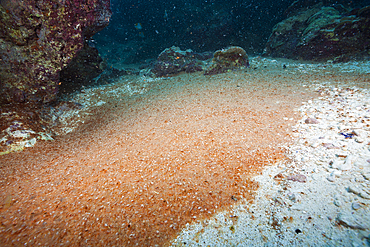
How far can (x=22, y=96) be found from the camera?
379 cm

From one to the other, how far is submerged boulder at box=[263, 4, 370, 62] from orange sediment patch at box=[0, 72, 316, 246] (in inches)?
230

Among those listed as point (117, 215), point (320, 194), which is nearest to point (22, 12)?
point (117, 215)

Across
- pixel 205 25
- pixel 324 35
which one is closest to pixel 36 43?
pixel 324 35

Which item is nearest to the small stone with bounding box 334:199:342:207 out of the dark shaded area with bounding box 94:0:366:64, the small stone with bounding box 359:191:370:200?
the small stone with bounding box 359:191:370:200

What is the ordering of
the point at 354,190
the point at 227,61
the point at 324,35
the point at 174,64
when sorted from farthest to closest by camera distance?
the point at 174,64 → the point at 324,35 → the point at 227,61 → the point at 354,190

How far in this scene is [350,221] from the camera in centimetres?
122

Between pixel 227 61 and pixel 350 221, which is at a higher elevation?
pixel 227 61

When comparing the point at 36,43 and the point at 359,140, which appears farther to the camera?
the point at 36,43

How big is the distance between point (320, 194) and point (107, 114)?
479cm

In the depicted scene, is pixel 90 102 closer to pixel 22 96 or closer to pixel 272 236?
pixel 22 96

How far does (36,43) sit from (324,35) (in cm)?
1144

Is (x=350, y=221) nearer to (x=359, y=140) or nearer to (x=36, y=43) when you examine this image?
(x=359, y=140)

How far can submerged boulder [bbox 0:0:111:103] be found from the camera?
11.1ft

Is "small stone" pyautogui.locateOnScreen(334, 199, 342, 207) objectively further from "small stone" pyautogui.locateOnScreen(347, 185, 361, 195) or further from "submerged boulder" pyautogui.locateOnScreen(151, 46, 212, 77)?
"submerged boulder" pyautogui.locateOnScreen(151, 46, 212, 77)
